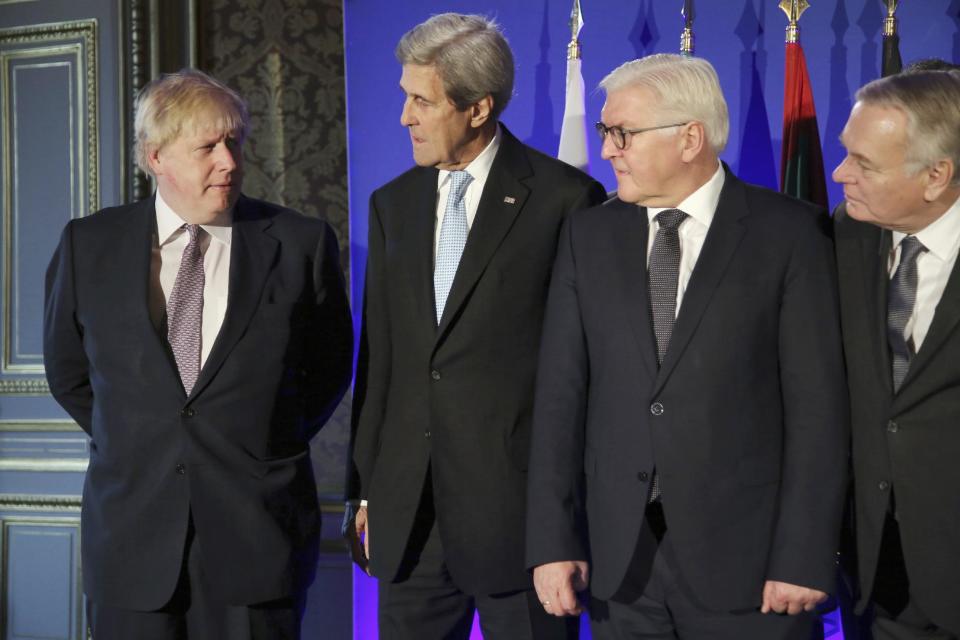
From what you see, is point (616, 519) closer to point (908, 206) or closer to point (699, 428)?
point (699, 428)

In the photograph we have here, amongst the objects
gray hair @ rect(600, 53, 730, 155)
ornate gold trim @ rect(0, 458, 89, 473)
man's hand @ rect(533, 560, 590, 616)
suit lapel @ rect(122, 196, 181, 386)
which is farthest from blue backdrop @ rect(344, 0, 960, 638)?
man's hand @ rect(533, 560, 590, 616)

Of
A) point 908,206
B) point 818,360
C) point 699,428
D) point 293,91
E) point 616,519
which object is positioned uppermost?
point 293,91

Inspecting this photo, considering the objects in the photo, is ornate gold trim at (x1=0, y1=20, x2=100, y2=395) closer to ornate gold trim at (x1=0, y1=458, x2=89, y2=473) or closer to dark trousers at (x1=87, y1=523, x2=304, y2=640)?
ornate gold trim at (x1=0, y1=458, x2=89, y2=473)

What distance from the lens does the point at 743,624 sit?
2096 mm

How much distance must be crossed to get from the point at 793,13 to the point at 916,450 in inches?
69.3

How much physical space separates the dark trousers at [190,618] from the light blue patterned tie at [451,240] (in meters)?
0.77

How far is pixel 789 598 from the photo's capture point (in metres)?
2.03

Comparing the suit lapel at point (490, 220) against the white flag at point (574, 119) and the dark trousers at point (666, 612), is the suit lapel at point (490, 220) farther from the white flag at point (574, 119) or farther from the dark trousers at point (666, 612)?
the white flag at point (574, 119)

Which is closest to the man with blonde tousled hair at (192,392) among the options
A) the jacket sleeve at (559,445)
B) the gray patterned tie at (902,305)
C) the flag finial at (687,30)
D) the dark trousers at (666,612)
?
the jacket sleeve at (559,445)

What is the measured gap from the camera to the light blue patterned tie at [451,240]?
2.45m

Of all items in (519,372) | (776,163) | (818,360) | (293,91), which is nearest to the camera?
(818,360)

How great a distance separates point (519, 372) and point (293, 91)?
2.06m

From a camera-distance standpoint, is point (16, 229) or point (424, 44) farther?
point (16, 229)

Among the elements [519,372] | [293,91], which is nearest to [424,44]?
[519,372]
